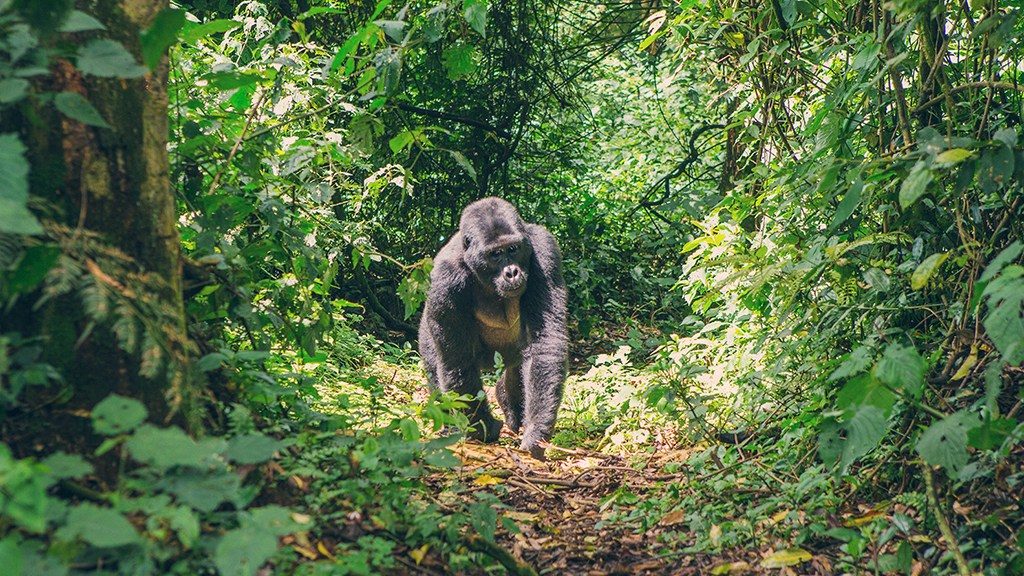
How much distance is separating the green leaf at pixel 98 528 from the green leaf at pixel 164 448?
0.37 ft

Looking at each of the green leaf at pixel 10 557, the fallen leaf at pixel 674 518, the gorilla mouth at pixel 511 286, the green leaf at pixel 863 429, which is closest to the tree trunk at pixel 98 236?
the green leaf at pixel 10 557

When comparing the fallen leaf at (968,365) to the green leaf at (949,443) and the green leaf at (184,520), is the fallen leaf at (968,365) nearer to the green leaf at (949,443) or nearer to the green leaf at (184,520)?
the green leaf at (949,443)

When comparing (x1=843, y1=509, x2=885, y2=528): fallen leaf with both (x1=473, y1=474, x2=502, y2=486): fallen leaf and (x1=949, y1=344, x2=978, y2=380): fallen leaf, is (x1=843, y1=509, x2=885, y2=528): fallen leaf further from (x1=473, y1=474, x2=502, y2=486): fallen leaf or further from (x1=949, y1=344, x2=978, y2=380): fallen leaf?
(x1=473, y1=474, x2=502, y2=486): fallen leaf

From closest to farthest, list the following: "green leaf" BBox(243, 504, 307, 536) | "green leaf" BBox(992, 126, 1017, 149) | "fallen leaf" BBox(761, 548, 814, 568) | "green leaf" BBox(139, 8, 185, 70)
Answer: "green leaf" BBox(243, 504, 307, 536) → "green leaf" BBox(139, 8, 185, 70) → "green leaf" BBox(992, 126, 1017, 149) → "fallen leaf" BBox(761, 548, 814, 568)

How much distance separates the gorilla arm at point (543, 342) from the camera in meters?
5.38

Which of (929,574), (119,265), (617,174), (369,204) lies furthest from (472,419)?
(617,174)

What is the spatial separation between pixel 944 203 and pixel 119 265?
2.97 meters

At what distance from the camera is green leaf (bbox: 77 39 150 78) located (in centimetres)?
188

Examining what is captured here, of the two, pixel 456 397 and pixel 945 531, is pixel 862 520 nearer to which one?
pixel 945 531

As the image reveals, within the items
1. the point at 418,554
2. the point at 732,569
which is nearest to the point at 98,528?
the point at 418,554

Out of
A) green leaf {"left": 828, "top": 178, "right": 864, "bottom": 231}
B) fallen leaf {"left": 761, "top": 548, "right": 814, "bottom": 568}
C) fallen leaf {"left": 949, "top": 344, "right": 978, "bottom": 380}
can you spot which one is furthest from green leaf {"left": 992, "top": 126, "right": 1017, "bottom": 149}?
fallen leaf {"left": 761, "top": 548, "right": 814, "bottom": 568}

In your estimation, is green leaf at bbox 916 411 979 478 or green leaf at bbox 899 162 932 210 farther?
green leaf at bbox 899 162 932 210

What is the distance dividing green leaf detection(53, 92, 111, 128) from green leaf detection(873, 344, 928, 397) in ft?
6.42

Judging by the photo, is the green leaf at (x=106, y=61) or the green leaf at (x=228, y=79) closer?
the green leaf at (x=106, y=61)
